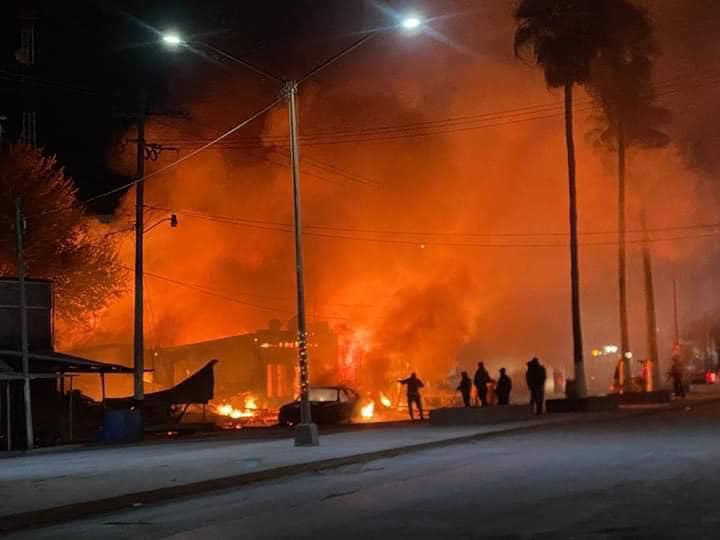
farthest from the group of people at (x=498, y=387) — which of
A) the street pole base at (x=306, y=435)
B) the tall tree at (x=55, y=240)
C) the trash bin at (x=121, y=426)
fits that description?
the tall tree at (x=55, y=240)

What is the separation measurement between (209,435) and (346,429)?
12.3ft

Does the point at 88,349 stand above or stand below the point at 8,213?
below

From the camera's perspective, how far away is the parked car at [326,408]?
1291 inches

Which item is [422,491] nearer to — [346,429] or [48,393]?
[346,429]

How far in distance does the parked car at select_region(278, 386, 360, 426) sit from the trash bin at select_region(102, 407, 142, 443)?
709 centimetres

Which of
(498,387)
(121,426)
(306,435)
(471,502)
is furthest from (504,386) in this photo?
(471,502)

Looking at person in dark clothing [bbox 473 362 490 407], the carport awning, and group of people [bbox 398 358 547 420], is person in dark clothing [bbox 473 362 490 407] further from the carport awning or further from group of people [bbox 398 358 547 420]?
the carport awning

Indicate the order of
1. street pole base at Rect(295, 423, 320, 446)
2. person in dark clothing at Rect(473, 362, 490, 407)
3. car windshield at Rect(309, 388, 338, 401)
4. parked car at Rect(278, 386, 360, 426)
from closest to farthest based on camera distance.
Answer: street pole base at Rect(295, 423, 320, 446), person in dark clothing at Rect(473, 362, 490, 407), parked car at Rect(278, 386, 360, 426), car windshield at Rect(309, 388, 338, 401)

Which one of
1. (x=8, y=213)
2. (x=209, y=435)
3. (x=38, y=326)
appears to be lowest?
(x=209, y=435)

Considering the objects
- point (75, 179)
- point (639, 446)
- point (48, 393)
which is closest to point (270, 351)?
point (75, 179)

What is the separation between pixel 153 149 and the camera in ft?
112

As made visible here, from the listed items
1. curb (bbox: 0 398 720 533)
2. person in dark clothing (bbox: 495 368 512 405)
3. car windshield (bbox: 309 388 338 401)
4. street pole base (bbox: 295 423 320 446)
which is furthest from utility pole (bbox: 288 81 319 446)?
car windshield (bbox: 309 388 338 401)

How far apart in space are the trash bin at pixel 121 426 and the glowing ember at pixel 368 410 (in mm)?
11422

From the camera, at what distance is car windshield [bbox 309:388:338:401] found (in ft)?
111
